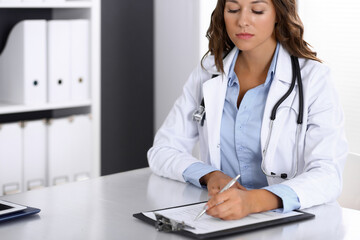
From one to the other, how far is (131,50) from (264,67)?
159 centimetres

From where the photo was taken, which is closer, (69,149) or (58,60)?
(58,60)

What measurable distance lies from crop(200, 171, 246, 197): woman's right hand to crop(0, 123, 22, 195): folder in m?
1.35

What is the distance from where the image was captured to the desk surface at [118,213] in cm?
158

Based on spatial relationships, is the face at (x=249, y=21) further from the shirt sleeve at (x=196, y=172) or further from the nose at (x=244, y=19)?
the shirt sleeve at (x=196, y=172)

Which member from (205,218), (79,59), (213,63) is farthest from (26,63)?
(205,218)

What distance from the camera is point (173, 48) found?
3.57m

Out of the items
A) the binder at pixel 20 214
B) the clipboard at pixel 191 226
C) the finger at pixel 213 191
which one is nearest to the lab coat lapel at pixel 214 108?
the finger at pixel 213 191

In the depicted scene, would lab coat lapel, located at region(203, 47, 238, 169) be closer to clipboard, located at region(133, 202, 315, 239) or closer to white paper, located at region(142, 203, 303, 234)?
white paper, located at region(142, 203, 303, 234)

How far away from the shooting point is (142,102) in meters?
3.77

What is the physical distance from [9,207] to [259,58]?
0.97 meters

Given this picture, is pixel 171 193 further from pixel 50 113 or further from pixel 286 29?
pixel 50 113

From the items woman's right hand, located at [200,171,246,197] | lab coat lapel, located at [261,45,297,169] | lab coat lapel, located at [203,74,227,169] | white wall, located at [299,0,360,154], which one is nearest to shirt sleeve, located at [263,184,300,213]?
woman's right hand, located at [200,171,246,197]

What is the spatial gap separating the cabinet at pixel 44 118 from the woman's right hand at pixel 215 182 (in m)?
1.33

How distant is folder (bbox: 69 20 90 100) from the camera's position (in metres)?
3.15
